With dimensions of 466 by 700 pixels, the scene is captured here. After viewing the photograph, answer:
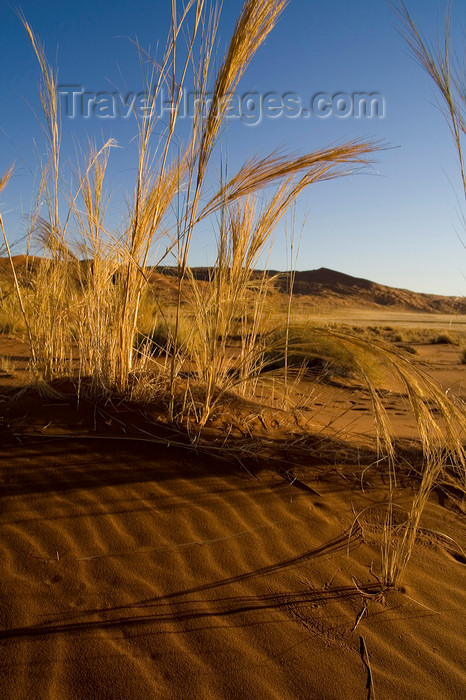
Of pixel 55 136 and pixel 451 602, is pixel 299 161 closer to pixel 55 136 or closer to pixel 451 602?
pixel 55 136

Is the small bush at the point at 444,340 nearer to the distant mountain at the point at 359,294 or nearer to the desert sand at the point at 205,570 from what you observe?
the desert sand at the point at 205,570

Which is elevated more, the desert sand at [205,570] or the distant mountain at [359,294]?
the distant mountain at [359,294]

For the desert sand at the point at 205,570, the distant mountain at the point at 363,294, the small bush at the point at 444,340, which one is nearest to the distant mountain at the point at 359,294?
the distant mountain at the point at 363,294

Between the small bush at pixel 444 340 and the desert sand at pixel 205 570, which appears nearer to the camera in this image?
the desert sand at pixel 205 570

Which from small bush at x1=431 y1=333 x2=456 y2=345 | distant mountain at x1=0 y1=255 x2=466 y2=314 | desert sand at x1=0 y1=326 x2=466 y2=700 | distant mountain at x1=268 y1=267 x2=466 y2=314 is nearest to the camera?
desert sand at x1=0 y1=326 x2=466 y2=700

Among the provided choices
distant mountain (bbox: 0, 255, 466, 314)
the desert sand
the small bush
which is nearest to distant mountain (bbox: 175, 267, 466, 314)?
distant mountain (bbox: 0, 255, 466, 314)

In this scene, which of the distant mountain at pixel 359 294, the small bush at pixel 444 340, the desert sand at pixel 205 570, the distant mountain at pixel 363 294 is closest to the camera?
the desert sand at pixel 205 570

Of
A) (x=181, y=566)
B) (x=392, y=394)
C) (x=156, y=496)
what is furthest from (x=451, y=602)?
(x=392, y=394)

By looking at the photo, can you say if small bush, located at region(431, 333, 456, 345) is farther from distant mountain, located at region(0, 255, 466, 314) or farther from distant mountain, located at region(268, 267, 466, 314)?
distant mountain, located at region(268, 267, 466, 314)

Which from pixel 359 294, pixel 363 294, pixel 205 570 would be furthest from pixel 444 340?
pixel 363 294

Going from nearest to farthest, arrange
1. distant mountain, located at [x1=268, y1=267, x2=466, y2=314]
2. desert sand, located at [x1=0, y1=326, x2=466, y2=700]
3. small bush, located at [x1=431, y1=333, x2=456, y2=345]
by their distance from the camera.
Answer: desert sand, located at [x1=0, y1=326, x2=466, y2=700] < small bush, located at [x1=431, y1=333, x2=456, y2=345] < distant mountain, located at [x1=268, y1=267, x2=466, y2=314]

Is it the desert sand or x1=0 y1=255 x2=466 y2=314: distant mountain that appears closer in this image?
the desert sand

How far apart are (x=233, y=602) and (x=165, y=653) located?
1.02 ft

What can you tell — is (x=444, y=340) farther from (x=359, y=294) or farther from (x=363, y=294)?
(x=363, y=294)
